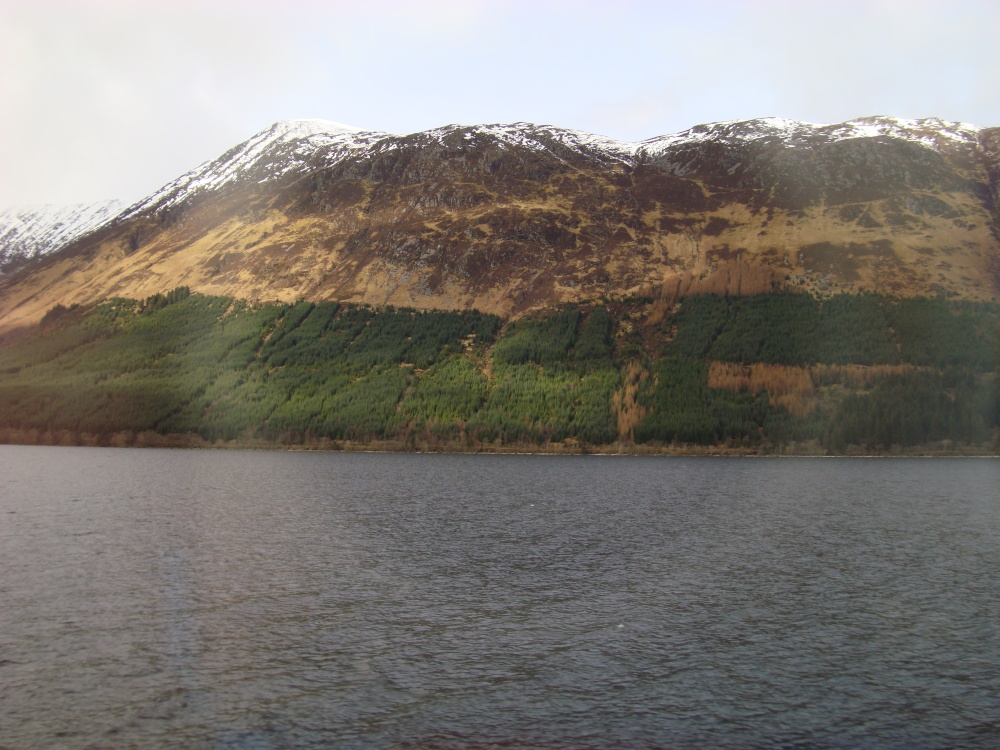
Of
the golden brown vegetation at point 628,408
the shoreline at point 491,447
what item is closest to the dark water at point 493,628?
the shoreline at point 491,447

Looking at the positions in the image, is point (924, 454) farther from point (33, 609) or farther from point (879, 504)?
point (33, 609)

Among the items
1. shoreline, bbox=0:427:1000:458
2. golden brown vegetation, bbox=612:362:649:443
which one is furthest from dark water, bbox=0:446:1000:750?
golden brown vegetation, bbox=612:362:649:443

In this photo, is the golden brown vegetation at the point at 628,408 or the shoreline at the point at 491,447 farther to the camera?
the golden brown vegetation at the point at 628,408

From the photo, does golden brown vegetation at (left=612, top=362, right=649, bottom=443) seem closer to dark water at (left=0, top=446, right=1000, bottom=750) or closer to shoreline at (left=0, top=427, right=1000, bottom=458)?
shoreline at (left=0, top=427, right=1000, bottom=458)

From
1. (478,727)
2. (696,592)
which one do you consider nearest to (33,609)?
(478,727)

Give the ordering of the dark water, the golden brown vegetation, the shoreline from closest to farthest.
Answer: the dark water < the shoreline < the golden brown vegetation

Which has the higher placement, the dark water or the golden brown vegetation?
the golden brown vegetation

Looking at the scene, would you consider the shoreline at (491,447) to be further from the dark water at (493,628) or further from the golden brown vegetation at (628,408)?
the dark water at (493,628)

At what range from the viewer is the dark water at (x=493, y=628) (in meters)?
23.2

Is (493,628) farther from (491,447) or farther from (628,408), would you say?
(628,408)

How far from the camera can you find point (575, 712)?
24125 mm

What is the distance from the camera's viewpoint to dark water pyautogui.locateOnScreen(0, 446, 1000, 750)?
23.2m

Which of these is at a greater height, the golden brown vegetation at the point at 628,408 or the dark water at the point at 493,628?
the golden brown vegetation at the point at 628,408

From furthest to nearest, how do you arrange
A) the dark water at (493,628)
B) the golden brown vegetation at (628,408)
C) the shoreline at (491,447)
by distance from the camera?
the golden brown vegetation at (628,408) → the shoreline at (491,447) → the dark water at (493,628)
